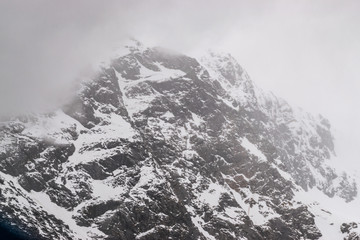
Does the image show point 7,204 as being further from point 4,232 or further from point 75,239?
point 75,239

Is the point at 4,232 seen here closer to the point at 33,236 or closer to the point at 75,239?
the point at 33,236

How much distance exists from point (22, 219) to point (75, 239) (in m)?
17.1

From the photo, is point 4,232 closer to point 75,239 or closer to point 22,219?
point 22,219

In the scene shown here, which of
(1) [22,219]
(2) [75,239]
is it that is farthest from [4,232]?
(2) [75,239]

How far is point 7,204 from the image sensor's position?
195 m

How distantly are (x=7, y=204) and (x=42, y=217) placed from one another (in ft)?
38.5

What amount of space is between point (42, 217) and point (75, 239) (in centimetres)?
1241

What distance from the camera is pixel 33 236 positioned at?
191125mm

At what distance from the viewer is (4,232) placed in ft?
617

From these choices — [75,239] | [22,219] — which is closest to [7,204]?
[22,219]

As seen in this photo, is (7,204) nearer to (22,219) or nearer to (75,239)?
(22,219)

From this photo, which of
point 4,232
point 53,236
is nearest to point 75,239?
point 53,236

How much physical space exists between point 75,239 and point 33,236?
13.4 meters

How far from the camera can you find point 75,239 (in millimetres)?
198125
